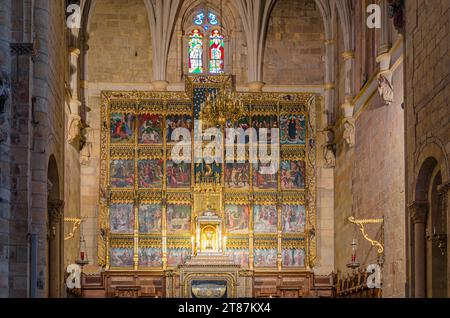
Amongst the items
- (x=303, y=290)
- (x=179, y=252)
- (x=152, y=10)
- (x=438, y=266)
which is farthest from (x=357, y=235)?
(x=152, y=10)

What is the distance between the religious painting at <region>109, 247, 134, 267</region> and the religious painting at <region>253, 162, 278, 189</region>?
4.50m

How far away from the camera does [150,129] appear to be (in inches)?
1298

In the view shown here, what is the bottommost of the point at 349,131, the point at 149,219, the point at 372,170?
the point at 149,219

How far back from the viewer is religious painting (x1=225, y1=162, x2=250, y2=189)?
3291cm

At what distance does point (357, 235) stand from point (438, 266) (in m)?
8.33

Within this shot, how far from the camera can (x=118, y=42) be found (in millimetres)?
34375

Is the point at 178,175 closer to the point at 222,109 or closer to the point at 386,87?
the point at 222,109

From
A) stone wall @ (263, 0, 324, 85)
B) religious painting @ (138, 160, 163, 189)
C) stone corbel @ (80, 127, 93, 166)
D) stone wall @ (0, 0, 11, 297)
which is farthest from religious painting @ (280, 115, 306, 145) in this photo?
stone wall @ (0, 0, 11, 297)

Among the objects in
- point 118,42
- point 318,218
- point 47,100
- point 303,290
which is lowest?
point 303,290

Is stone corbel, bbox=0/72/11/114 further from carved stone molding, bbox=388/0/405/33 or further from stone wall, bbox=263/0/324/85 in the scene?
stone wall, bbox=263/0/324/85

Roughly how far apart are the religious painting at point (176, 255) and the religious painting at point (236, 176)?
2.51 metres

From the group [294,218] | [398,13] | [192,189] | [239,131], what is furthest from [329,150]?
[398,13]

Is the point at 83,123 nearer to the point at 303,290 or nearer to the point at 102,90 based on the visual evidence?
the point at 102,90

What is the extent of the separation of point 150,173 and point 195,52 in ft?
15.7
